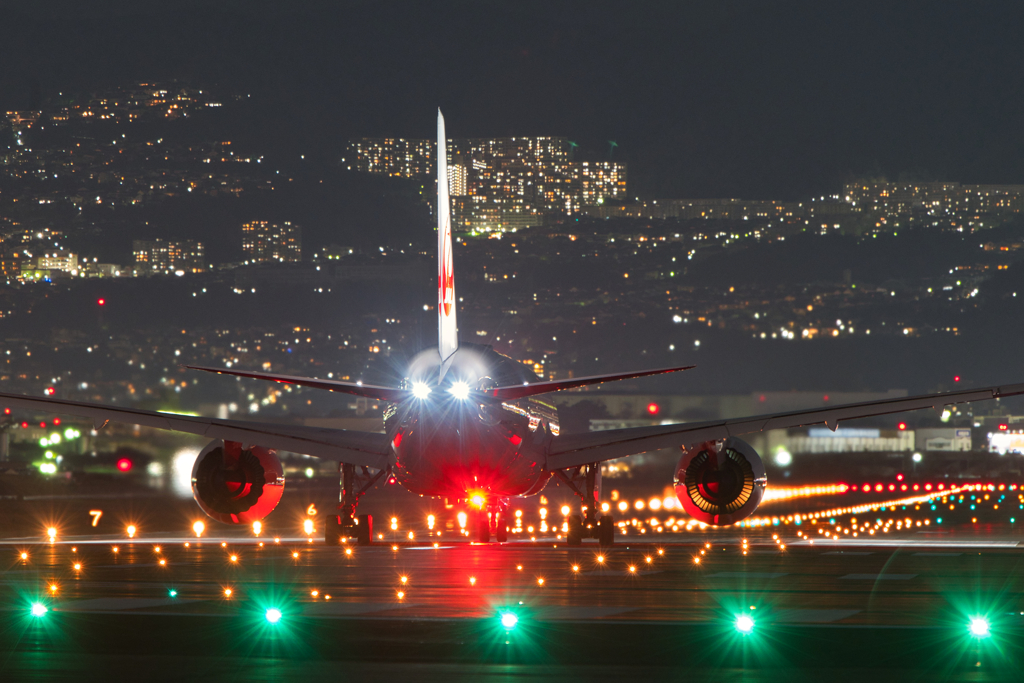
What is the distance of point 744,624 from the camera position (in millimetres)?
15438

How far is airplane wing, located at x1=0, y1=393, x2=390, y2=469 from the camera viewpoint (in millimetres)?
29609

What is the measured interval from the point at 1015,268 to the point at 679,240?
2196 inches

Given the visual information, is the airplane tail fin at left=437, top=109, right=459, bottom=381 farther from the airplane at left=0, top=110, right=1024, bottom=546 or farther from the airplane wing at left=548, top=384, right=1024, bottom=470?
the airplane wing at left=548, top=384, right=1024, bottom=470

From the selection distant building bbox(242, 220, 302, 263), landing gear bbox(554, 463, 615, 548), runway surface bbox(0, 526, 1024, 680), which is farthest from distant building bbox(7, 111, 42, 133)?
landing gear bbox(554, 463, 615, 548)

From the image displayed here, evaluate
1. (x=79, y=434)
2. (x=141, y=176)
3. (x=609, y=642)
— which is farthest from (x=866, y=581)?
(x=141, y=176)

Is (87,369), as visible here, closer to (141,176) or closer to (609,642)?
(141,176)

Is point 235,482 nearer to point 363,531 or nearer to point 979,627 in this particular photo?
point 363,531

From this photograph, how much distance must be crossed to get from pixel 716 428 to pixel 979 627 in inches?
603

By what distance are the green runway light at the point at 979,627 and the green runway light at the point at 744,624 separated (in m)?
2.48

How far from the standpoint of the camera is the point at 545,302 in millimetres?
150375

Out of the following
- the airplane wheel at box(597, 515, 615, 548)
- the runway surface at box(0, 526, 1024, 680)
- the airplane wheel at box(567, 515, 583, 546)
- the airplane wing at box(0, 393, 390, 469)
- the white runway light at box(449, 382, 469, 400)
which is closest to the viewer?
the runway surface at box(0, 526, 1024, 680)

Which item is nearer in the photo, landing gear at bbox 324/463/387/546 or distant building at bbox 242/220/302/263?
landing gear at bbox 324/463/387/546

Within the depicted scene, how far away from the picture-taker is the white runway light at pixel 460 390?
27.1m

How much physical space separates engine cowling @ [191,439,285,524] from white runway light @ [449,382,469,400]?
6.24 meters
